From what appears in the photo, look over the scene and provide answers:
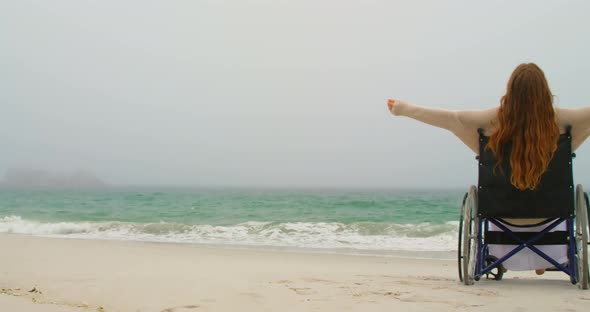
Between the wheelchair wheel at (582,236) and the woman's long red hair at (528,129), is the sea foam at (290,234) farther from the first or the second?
the woman's long red hair at (528,129)

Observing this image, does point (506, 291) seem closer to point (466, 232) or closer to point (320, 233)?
point (466, 232)

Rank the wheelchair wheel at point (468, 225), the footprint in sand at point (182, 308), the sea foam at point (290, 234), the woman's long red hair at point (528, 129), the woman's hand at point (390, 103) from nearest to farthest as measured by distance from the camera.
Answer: the footprint in sand at point (182, 308), the woman's long red hair at point (528, 129), the wheelchair wheel at point (468, 225), the woman's hand at point (390, 103), the sea foam at point (290, 234)

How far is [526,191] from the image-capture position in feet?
10.2

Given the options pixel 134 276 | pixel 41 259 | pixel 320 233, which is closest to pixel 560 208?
pixel 134 276

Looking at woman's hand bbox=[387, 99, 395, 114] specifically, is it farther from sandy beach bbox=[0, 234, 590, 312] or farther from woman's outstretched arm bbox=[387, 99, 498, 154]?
sandy beach bbox=[0, 234, 590, 312]

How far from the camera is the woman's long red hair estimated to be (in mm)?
3032

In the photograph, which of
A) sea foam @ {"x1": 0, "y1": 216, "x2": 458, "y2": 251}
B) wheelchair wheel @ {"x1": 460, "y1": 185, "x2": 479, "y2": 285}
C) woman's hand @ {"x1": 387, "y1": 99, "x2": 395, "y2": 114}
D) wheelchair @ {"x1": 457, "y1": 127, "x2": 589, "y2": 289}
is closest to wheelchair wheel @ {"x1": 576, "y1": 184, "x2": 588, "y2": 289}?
wheelchair @ {"x1": 457, "y1": 127, "x2": 589, "y2": 289}

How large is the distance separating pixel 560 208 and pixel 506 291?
0.59 meters

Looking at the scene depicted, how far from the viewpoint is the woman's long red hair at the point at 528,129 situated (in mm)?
3032

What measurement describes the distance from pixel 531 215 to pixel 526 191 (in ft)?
0.49

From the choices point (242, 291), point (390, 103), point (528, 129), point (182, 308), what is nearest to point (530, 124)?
point (528, 129)

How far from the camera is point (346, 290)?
3389 mm

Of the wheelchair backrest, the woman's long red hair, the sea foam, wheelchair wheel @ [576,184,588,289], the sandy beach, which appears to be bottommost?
the sea foam

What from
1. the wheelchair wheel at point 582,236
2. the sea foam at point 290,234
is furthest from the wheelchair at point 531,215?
the sea foam at point 290,234
